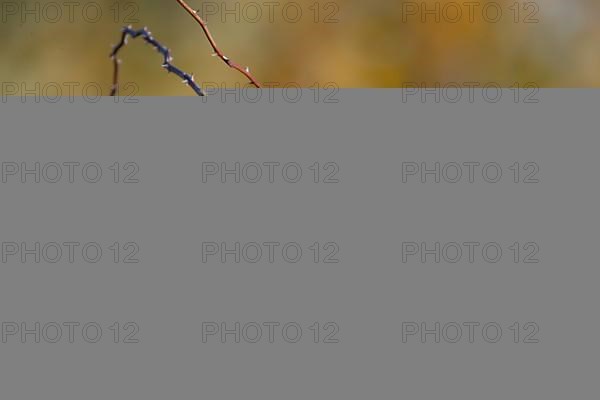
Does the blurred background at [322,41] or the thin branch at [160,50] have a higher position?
the blurred background at [322,41]

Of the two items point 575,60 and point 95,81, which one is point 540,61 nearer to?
point 575,60

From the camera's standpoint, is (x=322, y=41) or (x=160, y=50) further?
(x=322, y=41)

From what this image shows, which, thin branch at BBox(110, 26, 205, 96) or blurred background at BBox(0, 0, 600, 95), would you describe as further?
blurred background at BBox(0, 0, 600, 95)

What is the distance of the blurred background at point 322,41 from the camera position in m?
8.78

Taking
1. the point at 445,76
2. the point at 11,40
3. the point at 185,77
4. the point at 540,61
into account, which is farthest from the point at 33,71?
the point at 185,77

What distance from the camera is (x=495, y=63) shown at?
30.6 feet

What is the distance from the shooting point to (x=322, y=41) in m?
9.34

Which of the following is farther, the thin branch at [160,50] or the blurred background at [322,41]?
the blurred background at [322,41]

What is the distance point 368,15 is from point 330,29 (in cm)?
34

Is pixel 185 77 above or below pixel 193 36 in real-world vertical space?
below

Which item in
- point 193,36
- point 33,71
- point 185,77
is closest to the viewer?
point 185,77

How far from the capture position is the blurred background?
8781 millimetres

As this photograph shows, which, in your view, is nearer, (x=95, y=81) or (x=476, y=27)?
(x=95, y=81)

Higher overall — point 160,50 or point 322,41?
point 322,41
